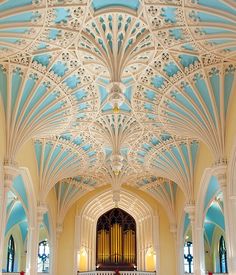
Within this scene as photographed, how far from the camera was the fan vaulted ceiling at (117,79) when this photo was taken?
55.1 ft

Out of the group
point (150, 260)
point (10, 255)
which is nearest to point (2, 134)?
point (150, 260)

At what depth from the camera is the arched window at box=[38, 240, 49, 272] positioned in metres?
33.2

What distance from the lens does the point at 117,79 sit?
17844mm

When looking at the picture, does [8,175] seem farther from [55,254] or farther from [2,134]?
[55,254]

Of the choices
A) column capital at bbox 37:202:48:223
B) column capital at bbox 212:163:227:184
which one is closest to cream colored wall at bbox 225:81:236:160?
column capital at bbox 212:163:227:184

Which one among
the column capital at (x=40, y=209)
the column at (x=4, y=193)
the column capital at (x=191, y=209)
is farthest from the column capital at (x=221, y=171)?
the column capital at (x=40, y=209)

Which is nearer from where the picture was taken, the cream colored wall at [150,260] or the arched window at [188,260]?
the cream colored wall at [150,260]

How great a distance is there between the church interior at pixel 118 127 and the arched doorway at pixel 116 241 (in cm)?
6

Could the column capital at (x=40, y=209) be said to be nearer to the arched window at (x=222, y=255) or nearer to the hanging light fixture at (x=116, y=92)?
the hanging light fixture at (x=116, y=92)

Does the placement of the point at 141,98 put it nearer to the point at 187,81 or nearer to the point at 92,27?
the point at 187,81

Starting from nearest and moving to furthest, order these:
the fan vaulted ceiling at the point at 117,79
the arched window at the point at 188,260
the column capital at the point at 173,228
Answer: the fan vaulted ceiling at the point at 117,79 < the column capital at the point at 173,228 < the arched window at the point at 188,260

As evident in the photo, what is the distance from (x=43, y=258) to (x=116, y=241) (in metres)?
5.36

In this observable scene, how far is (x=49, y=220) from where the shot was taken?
1185 inches

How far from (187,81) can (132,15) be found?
417 cm
